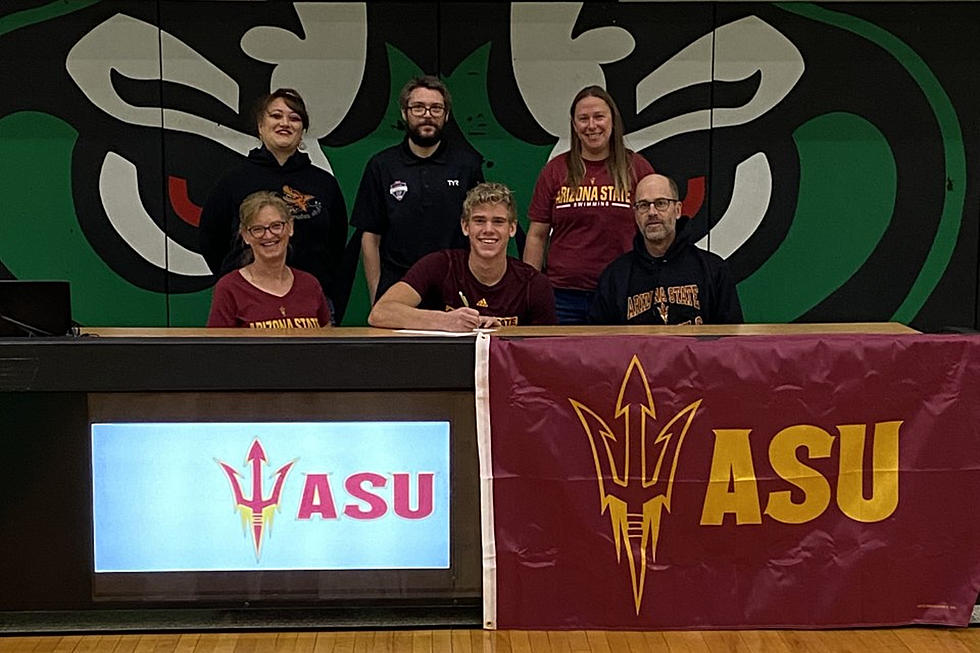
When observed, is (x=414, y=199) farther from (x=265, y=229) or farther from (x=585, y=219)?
(x=265, y=229)

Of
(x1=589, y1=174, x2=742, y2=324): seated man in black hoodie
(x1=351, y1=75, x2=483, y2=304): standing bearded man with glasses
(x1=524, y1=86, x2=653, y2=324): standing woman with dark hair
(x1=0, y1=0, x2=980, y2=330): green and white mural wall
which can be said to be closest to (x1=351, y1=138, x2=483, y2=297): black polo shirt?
(x1=351, y1=75, x2=483, y2=304): standing bearded man with glasses

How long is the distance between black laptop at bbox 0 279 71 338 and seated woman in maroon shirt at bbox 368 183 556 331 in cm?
89

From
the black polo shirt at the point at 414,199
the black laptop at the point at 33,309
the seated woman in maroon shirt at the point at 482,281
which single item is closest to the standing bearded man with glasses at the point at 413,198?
the black polo shirt at the point at 414,199

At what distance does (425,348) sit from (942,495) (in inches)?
57.4

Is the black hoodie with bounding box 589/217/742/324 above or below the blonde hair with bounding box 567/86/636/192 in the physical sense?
below

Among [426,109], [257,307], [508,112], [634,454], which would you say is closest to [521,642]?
[634,454]

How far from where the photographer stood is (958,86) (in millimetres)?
5508

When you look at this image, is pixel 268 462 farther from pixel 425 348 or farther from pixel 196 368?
pixel 425 348

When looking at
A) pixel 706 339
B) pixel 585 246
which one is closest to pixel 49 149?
pixel 585 246

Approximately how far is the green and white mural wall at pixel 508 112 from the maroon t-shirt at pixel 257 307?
1862 mm

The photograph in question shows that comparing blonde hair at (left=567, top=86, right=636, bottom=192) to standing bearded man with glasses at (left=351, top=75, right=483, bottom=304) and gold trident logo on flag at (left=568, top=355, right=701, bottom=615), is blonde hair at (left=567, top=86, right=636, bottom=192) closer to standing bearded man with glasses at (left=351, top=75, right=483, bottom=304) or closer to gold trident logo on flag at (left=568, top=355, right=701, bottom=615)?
standing bearded man with glasses at (left=351, top=75, right=483, bottom=304)

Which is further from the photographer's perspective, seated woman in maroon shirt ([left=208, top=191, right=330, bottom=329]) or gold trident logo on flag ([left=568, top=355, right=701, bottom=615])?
seated woman in maroon shirt ([left=208, top=191, right=330, bottom=329])

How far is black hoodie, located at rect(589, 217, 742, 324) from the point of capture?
3.65 m

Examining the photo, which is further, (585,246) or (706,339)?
(585,246)
